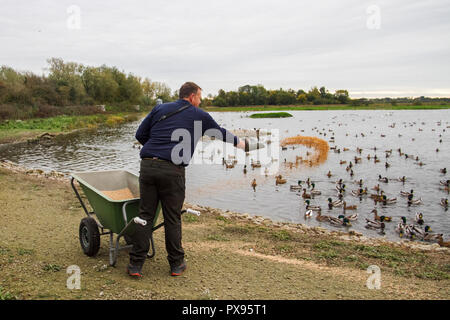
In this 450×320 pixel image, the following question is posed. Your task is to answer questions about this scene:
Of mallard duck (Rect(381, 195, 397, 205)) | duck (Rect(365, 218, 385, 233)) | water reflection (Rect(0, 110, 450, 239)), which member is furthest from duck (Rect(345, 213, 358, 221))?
mallard duck (Rect(381, 195, 397, 205))

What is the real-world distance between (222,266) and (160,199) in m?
1.69

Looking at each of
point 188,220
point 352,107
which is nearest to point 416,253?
point 188,220

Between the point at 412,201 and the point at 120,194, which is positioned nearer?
the point at 120,194

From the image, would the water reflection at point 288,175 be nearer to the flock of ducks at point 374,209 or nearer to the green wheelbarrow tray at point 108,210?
the flock of ducks at point 374,209

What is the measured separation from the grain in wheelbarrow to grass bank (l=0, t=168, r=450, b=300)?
0.98 m

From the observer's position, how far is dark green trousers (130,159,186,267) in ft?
15.3

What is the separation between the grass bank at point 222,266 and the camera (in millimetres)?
4625

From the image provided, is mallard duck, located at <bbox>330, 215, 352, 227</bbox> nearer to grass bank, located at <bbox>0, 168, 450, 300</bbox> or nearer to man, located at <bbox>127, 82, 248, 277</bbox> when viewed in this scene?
grass bank, located at <bbox>0, 168, 450, 300</bbox>

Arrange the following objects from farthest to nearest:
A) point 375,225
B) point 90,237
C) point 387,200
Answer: point 387,200 → point 375,225 → point 90,237

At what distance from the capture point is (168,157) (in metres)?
4.67

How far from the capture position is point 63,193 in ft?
36.8

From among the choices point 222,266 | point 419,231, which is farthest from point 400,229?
point 222,266

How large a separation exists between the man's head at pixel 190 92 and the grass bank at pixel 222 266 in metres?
2.64

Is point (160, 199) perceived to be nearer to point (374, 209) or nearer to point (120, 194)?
point (120, 194)
